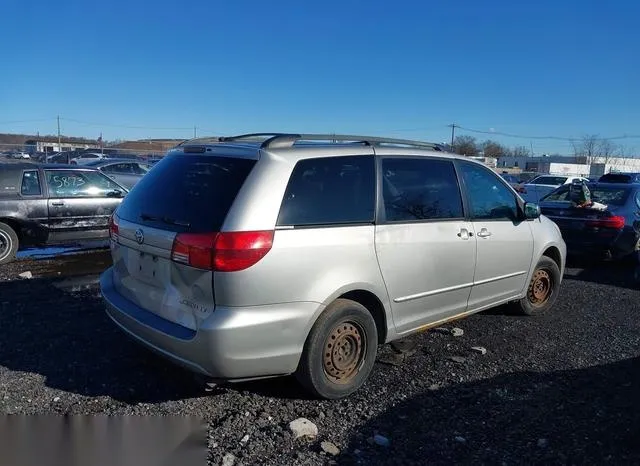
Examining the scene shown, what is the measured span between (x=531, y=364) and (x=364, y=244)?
6.62 ft

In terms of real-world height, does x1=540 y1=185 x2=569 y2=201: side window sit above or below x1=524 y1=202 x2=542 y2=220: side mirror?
below

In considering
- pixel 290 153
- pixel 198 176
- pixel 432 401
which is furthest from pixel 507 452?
pixel 198 176

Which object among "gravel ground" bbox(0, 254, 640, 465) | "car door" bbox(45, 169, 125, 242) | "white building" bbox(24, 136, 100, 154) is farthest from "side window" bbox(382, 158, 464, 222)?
"white building" bbox(24, 136, 100, 154)

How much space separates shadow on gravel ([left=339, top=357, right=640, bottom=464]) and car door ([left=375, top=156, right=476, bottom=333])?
0.72 metres

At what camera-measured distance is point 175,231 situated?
3.41 m

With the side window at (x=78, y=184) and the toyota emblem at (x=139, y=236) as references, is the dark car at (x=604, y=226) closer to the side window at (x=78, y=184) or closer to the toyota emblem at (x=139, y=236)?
the toyota emblem at (x=139, y=236)

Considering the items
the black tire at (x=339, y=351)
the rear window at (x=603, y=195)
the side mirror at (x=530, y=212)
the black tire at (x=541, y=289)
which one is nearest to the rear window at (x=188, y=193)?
the black tire at (x=339, y=351)

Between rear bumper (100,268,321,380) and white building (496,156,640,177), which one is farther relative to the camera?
white building (496,156,640,177)

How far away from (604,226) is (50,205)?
8823mm

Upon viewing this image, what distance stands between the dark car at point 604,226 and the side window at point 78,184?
7.71 m

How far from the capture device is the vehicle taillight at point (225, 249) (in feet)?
10.4

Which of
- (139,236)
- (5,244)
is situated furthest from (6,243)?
(139,236)

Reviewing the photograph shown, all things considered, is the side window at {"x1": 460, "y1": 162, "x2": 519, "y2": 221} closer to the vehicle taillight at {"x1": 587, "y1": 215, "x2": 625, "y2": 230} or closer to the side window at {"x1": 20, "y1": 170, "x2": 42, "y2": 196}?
the vehicle taillight at {"x1": 587, "y1": 215, "x2": 625, "y2": 230}

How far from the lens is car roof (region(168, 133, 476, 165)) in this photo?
361cm
